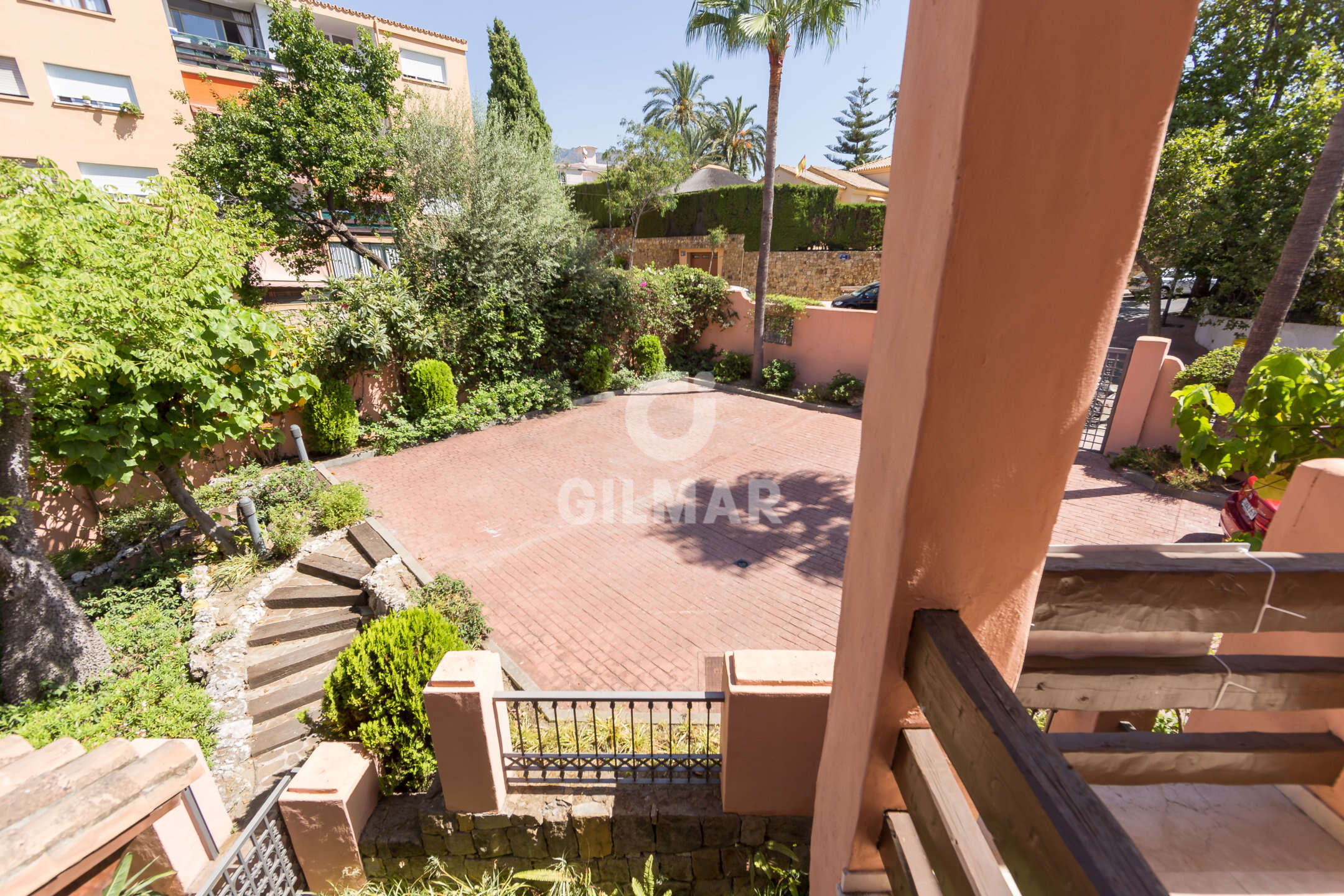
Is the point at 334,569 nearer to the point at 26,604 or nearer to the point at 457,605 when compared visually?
the point at 457,605

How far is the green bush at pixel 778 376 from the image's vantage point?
45.4 feet

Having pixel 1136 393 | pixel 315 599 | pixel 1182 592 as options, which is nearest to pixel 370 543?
pixel 315 599

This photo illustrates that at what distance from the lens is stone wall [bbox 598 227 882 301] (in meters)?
21.2

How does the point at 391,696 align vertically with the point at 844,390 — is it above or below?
below

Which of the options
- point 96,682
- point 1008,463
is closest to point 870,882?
point 1008,463

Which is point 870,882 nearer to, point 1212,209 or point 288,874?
point 288,874

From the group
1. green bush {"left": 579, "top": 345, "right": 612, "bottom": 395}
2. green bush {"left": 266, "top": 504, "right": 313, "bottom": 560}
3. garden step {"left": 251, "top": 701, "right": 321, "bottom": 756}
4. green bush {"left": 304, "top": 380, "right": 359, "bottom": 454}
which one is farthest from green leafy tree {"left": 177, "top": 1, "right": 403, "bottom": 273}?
garden step {"left": 251, "top": 701, "right": 321, "bottom": 756}

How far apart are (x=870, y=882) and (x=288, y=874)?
3.96m

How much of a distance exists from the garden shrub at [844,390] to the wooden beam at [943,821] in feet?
38.5

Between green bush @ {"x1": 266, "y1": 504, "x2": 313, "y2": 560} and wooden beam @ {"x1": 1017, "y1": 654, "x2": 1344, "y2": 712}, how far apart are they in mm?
8013

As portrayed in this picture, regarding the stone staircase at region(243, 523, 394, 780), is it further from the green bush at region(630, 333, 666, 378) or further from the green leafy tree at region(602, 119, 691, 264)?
the green leafy tree at region(602, 119, 691, 264)

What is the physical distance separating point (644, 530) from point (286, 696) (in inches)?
171

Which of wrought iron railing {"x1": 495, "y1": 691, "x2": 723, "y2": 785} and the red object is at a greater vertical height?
the red object

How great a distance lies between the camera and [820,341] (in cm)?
1375
